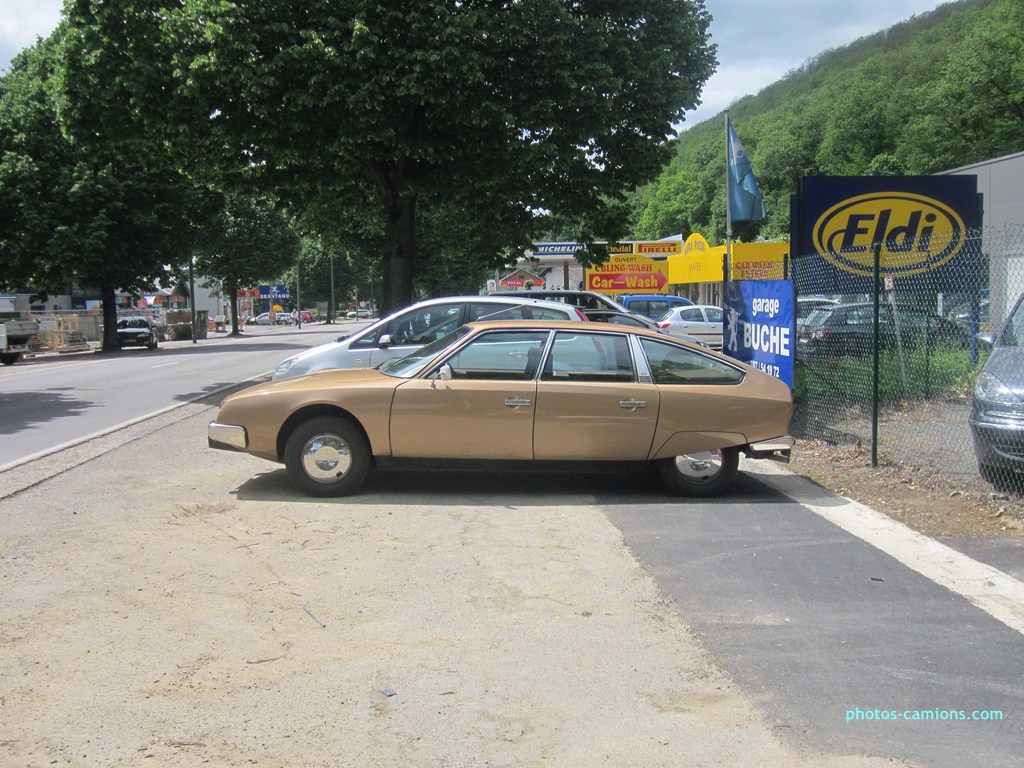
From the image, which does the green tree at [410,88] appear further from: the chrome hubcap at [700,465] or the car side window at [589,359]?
the chrome hubcap at [700,465]

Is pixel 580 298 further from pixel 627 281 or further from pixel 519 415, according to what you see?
pixel 627 281

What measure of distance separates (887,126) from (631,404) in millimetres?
91898

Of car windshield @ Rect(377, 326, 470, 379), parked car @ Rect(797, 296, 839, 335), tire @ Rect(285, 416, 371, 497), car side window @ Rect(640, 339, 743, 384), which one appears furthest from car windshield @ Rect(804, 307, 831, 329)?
tire @ Rect(285, 416, 371, 497)

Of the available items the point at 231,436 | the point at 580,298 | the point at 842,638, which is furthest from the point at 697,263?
the point at 842,638

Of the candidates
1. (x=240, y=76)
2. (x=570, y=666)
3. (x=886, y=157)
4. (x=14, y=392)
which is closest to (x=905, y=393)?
(x=570, y=666)

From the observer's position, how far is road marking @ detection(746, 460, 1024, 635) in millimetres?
5164

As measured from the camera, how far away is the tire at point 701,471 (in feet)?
25.0

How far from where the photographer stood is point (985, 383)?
770 cm

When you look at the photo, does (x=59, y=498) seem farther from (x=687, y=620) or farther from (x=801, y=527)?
(x=801, y=527)

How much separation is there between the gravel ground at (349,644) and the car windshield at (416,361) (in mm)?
1122

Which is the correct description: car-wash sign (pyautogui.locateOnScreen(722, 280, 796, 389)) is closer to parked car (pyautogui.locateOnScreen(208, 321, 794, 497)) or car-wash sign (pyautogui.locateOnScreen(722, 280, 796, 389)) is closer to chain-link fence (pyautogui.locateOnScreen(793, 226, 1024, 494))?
chain-link fence (pyautogui.locateOnScreen(793, 226, 1024, 494))

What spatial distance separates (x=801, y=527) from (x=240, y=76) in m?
12.1

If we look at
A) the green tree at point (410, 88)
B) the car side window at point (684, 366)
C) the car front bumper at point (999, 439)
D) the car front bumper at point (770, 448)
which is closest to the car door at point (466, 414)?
the car side window at point (684, 366)

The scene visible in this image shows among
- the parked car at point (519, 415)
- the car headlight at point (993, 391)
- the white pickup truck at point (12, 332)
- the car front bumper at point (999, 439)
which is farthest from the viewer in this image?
the white pickup truck at point (12, 332)
